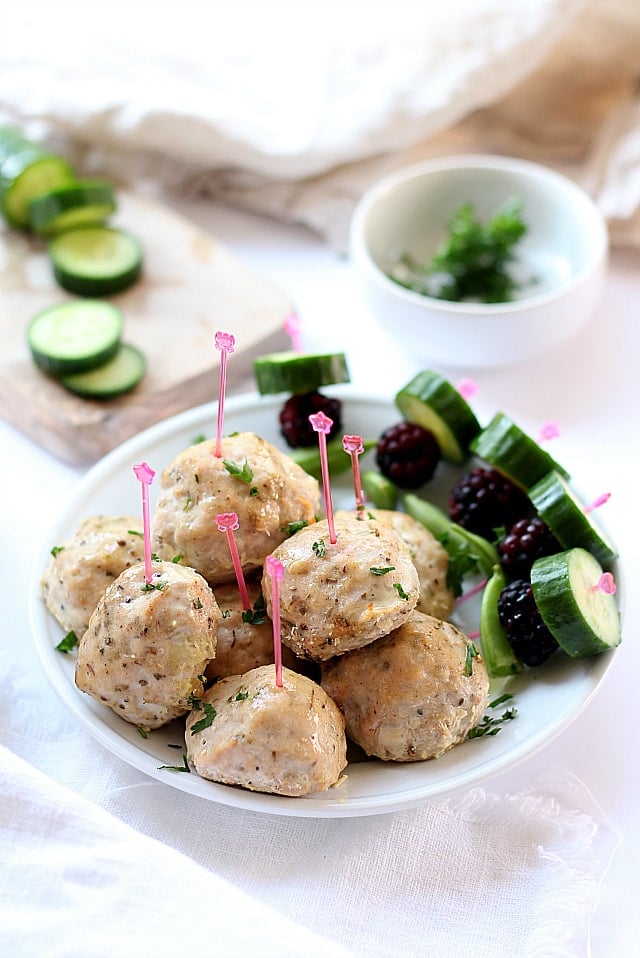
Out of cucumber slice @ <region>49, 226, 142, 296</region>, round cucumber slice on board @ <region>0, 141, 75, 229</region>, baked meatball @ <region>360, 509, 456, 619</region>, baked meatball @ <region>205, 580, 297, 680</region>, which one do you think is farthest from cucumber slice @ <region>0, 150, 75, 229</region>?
baked meatball @ <region>205, 580, 297, 680</region>

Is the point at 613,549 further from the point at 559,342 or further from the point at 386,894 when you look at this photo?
the point at 559,342

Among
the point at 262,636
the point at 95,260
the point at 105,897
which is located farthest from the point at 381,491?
the point at 95,260

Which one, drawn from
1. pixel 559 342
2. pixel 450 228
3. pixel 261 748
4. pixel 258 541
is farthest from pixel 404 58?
pixel 261 748

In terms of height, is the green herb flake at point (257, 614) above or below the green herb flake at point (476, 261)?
below

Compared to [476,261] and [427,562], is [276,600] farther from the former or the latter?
[476,261]

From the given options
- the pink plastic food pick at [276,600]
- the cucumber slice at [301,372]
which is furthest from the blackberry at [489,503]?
the pink plastic food pick at [276,600]

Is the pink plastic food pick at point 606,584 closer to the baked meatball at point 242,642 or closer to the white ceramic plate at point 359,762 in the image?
the white ceramic plate at point 359,762

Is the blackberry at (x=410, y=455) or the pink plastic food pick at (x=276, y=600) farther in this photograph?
the blackberry at (x=410, y=455)

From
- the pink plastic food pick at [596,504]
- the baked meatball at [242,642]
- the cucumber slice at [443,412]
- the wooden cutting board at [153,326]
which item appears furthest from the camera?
the wooden cutting board at [153,326]
